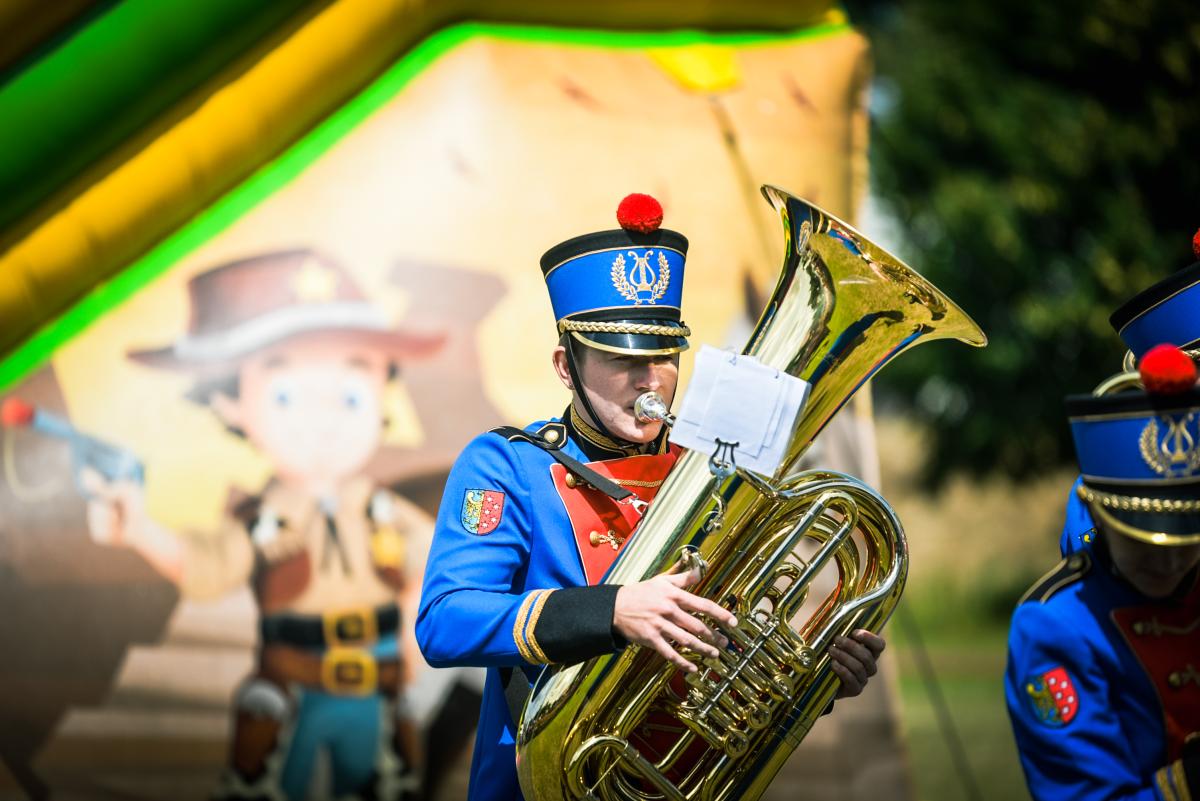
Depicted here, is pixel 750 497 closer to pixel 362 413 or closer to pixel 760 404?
pixel 760 404

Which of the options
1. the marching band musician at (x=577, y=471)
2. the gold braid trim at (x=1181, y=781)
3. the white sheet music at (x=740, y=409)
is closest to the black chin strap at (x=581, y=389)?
the marching band musician at (x=577, y=471)

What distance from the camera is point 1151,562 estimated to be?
259 cm

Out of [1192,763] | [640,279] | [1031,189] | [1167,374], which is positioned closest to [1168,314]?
[1167,374]

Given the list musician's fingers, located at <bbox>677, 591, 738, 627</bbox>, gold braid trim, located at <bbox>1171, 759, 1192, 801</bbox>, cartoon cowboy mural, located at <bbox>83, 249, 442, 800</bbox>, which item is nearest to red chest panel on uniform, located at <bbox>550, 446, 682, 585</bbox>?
musician's fingers, located at <bbox>677, 591, 738, 627</bbox>

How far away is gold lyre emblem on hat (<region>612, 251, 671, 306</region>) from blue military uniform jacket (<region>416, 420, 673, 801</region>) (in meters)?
0.35

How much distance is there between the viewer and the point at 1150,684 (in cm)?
264

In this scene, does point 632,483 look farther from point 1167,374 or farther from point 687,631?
point 1167,374

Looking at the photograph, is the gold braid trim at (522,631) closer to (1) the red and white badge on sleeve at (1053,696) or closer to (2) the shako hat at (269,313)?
(1) the red and white badge on sleeve at (1053,696)

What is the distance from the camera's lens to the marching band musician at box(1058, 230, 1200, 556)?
3049mm

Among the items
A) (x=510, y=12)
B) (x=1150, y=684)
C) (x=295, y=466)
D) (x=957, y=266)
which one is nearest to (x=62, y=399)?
(x=295, y=466)

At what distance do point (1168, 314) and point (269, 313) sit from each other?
3.24 m

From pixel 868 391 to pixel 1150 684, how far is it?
2.84m

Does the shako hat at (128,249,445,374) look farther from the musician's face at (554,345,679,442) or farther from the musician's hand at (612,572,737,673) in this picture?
the musician's hand at (612,572,737,673)

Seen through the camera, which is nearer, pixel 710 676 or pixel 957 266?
pixel 710 676
